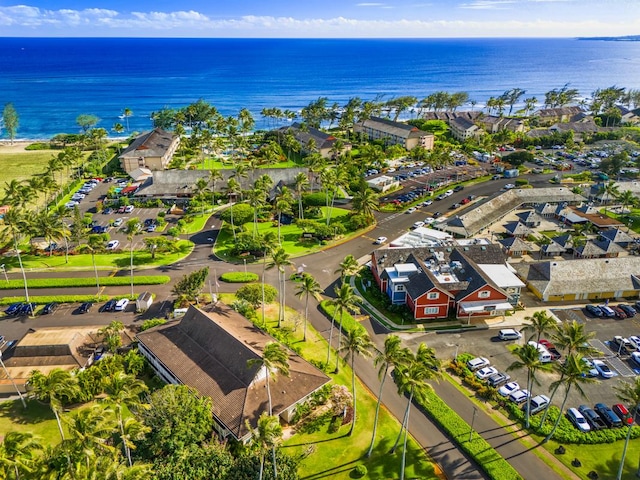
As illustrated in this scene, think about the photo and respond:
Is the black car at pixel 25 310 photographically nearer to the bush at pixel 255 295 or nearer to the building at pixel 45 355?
the building at pixel 45 355

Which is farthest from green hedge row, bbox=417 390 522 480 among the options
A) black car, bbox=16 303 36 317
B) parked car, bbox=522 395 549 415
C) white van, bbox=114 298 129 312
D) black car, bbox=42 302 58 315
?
black car, bbox=16 303 36 317

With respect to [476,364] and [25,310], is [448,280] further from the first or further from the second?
[25,310]

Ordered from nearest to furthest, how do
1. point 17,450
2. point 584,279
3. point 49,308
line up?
point 17,450 → point 49,308 → point 584,279

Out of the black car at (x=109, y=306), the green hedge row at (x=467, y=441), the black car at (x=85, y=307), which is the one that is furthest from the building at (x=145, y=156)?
the green hedge row at (x=467, y=441)

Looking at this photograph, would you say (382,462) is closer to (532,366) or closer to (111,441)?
(532,366)

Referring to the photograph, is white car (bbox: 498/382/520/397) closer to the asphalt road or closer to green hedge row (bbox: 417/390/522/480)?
the asphalt road

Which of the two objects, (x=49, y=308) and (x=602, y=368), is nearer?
(x=602, y=368)

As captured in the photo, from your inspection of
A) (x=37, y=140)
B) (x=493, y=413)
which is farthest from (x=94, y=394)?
(x=37, y=140)

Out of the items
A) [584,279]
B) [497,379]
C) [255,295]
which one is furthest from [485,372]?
[255,295]

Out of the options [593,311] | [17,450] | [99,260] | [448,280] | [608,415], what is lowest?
[99,260]
